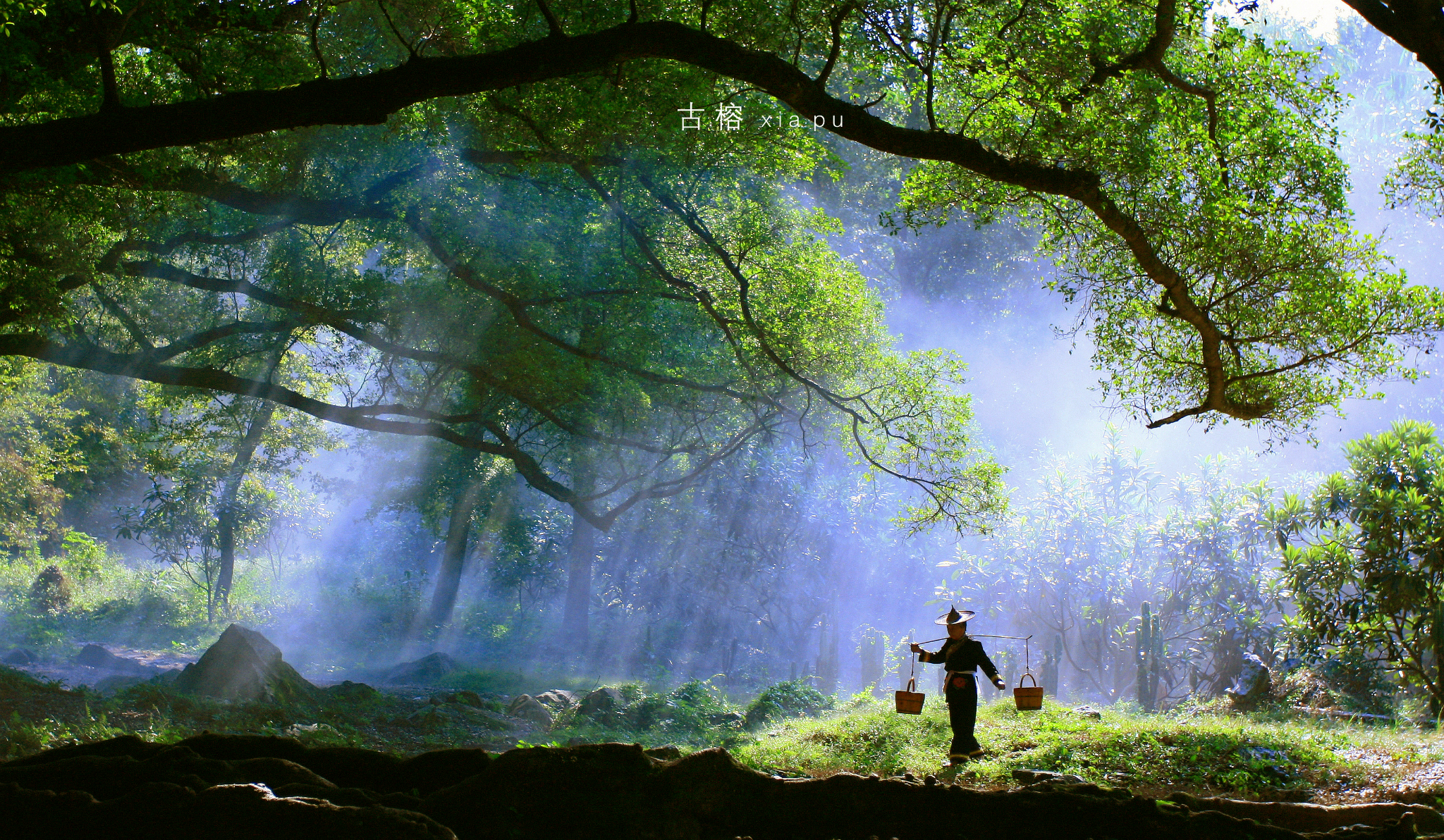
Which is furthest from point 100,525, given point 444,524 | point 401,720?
point 401,720

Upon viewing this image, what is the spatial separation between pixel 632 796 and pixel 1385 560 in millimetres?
10735

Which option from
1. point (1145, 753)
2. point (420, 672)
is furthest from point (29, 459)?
point (1145, 753)

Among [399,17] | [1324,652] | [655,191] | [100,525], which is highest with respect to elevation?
[399,17]

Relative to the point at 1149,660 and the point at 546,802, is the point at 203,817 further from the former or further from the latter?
the point at 1149,660

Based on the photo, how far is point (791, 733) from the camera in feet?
33.2

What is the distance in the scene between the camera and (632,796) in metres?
3.60

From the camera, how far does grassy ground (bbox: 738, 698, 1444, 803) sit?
6.14 m

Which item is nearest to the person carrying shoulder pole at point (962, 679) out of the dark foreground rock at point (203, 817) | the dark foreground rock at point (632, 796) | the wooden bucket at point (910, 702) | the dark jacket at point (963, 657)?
the dark jacket at point (963, 657)

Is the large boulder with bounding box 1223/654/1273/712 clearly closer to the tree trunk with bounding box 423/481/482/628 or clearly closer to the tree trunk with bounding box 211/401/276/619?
the tree trunk with bounding box 423/481/482/628

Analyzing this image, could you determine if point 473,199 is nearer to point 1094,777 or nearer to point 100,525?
point 1094,777

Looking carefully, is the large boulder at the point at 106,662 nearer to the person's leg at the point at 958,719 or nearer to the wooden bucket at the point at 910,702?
the wooden bucket at the point at 910,702

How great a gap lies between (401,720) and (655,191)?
21.7ft

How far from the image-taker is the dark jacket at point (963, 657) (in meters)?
7.36

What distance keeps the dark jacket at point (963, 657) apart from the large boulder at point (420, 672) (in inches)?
409
